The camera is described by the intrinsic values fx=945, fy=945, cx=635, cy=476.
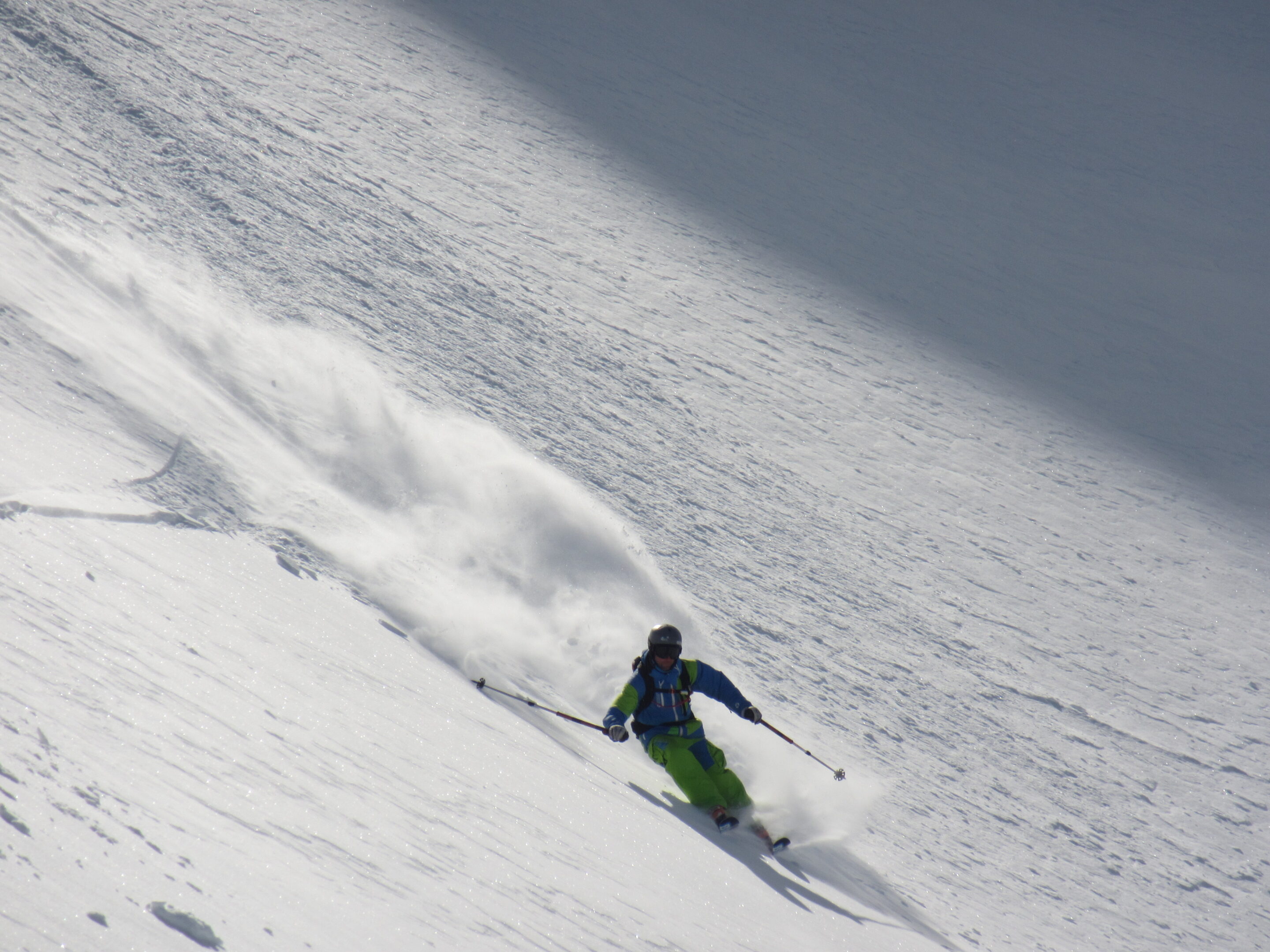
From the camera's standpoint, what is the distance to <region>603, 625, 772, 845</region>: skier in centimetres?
415

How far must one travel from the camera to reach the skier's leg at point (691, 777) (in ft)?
13.5

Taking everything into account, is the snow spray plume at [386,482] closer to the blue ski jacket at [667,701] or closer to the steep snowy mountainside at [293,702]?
the steep snowy mountainside at [293,702]

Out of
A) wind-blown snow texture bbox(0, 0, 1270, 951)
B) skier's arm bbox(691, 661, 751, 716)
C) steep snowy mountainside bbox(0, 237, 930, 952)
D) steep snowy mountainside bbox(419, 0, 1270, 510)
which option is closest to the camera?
steep snowy mountainside bbox(0, 237, 930, 952)

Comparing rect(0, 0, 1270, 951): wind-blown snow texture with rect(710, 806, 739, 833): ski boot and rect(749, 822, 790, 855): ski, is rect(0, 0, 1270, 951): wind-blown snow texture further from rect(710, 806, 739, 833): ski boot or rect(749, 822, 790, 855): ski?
rect(710, 806, 739, 833): ski boot

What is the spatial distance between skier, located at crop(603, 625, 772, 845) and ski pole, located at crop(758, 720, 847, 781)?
0.12 meters

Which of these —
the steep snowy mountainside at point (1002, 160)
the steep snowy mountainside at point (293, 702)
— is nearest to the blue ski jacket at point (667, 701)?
the steep snowy mountainside at point (293, 702)

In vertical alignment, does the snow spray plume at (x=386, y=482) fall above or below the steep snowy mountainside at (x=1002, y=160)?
below

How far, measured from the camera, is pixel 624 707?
4.19 metres

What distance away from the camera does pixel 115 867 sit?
1.57 metres

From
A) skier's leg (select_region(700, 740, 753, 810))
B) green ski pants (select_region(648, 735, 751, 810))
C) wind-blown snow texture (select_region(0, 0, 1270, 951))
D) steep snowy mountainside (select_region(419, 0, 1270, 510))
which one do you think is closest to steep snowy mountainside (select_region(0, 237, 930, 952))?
wind-blown snow texture (select_region(0, 0, 1270, 951))

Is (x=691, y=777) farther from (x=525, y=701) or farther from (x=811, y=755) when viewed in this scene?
(x=525, y=701)

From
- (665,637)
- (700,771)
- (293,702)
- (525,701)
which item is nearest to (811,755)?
(700,771)

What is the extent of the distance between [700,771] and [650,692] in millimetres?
415

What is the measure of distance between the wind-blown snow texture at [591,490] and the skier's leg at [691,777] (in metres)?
0.15
